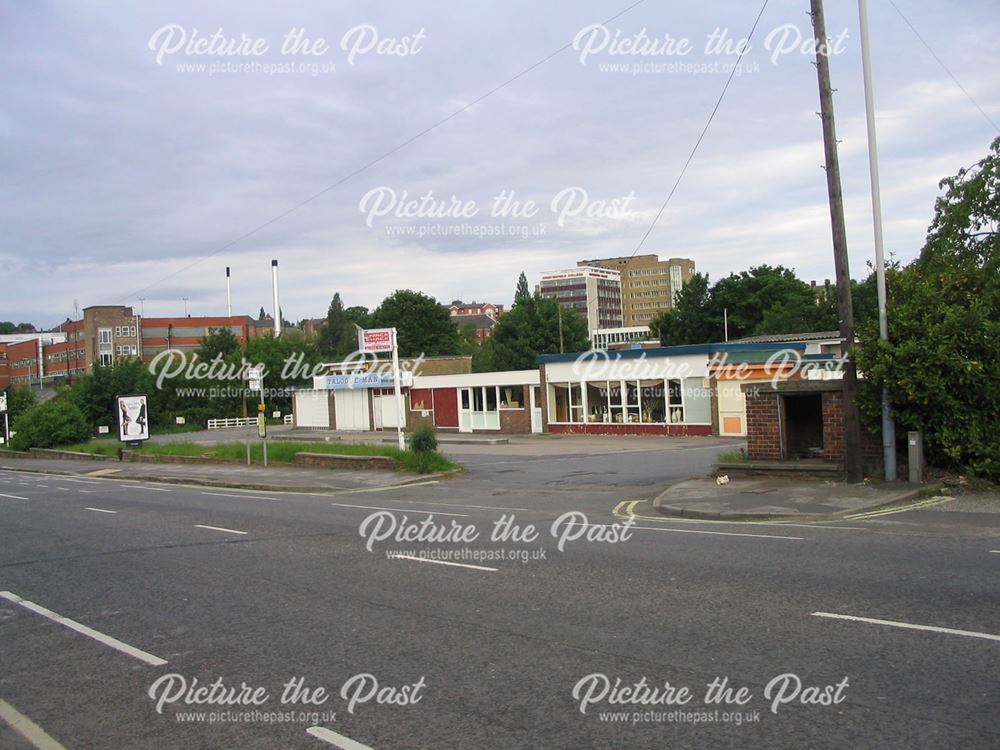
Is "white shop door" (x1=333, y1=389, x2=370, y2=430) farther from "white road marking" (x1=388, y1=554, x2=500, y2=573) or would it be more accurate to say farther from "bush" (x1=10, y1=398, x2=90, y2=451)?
"white road marking" (x1=388, y1=554, x2=500, y2=573)

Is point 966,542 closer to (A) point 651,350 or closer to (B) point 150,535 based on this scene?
(B) point 150,535

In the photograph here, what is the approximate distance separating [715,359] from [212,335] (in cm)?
6952

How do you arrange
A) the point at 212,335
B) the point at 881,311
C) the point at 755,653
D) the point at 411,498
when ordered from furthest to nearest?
1. the point at 212,335
2. the point at 411,498
3. the point at 881,311
4. the point at 755,653

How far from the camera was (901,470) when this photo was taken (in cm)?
1658

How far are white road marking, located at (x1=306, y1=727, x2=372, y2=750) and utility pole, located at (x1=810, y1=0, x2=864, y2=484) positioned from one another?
13352 mm

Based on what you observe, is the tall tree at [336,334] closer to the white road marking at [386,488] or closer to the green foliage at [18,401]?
the green foliage at [18,401]

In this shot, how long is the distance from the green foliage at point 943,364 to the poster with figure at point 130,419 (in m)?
33.9

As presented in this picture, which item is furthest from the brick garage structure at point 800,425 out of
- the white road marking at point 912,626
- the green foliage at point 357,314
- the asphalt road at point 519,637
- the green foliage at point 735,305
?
the green foliage at point 357,314

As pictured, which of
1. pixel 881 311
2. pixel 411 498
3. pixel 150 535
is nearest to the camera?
pixel 150 535

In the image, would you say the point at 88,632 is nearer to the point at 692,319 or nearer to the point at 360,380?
the point at 360,380

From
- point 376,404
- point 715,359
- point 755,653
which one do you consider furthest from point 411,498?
point 376,404

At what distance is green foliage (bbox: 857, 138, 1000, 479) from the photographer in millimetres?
15641

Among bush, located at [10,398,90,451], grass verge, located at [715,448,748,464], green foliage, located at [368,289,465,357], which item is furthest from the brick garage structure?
green foliage, located at [368,289,465,357]

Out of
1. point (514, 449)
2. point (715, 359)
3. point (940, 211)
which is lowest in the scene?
point (514, 449)
